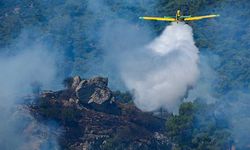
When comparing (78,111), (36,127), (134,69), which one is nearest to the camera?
(36,127)

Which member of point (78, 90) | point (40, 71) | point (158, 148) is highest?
point (40, 71)

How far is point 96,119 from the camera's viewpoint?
127250 mm

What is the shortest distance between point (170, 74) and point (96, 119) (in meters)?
21.8

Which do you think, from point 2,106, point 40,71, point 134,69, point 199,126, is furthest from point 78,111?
point 40,71

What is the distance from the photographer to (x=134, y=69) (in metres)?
163

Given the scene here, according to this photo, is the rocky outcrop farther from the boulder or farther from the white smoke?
the white smoke

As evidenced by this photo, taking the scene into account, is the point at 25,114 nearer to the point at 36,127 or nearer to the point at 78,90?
A: the point at 36,127

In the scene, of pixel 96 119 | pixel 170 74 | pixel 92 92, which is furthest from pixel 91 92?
pixel 170 74

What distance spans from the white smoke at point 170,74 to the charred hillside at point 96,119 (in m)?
6.42

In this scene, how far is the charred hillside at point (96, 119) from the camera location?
122m

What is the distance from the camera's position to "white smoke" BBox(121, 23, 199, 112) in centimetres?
14162

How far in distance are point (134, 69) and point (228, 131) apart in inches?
1372

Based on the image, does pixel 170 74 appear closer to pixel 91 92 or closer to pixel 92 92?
pixel 92 92

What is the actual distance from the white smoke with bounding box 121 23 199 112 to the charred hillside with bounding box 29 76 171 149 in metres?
6.42
